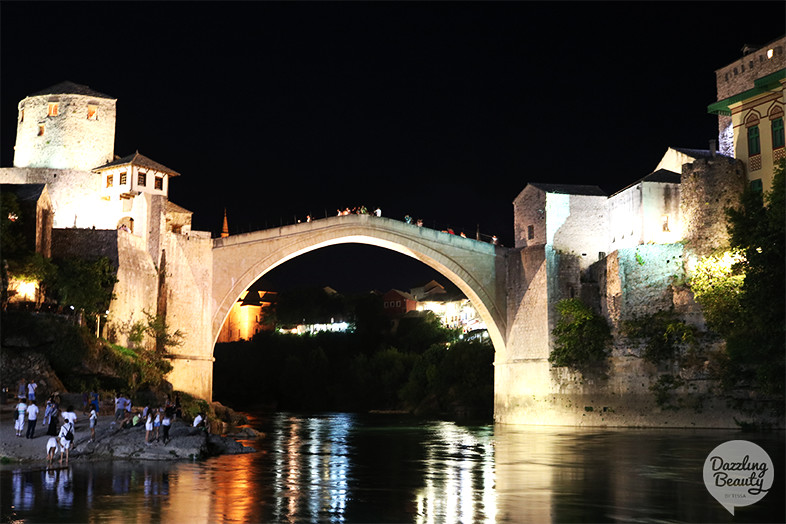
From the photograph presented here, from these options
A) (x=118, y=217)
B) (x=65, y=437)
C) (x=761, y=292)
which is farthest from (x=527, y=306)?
(x=65, y=437)

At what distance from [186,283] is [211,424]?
8.29 meters

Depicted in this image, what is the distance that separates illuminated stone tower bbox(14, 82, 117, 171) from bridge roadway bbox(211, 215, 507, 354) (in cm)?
720

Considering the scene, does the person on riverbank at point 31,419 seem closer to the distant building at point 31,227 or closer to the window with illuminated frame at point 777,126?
the distant building at point 31,227

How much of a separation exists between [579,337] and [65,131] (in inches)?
878

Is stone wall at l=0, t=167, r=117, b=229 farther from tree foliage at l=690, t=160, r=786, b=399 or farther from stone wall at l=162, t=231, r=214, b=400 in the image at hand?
tree foliage at l=690, t=160, r=786, b=399

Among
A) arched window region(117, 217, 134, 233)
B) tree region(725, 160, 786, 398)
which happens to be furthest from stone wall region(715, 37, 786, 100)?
arched window region(117, 217, 134, 233)

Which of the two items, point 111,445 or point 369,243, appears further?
point 369,243

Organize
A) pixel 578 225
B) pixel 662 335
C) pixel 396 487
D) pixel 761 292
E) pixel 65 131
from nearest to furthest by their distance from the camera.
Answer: pixel 396 487, pixel 761 292, pixel 662 335, pixel 578 225, pixel 65 131

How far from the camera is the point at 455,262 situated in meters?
38.1

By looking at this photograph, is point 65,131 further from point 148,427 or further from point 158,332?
point 148,427

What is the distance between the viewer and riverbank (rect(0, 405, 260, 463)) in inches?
675

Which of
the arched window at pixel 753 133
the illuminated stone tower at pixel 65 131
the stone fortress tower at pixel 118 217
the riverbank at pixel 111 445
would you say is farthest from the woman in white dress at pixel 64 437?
the arched window at pixel 753 133

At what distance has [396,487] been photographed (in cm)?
1445

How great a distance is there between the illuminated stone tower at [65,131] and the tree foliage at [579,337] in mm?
19724
